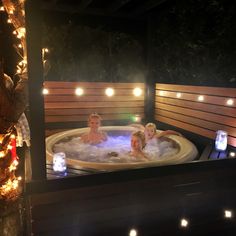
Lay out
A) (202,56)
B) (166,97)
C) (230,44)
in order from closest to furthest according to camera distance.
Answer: (230,44), (202,56), (166,97)

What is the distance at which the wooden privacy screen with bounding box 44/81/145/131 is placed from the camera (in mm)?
6262

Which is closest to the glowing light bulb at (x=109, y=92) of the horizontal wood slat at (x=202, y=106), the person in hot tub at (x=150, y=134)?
the horizontal wood slat at (x=202, y=106)

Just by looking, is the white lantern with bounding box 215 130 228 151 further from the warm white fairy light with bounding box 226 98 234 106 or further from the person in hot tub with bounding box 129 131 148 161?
the person in hot tub with bounding box 129 131 148 161

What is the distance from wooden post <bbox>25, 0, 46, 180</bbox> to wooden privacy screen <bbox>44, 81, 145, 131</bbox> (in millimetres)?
3587

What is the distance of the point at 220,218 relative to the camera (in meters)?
2.94

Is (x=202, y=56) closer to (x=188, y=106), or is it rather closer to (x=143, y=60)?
(x=188, y=106)

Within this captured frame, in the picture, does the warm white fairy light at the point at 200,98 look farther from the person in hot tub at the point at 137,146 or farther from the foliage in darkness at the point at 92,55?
the foliage in darkness at the point at 92,55

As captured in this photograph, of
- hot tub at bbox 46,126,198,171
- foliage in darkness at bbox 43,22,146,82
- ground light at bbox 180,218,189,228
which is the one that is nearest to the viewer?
ground light at bbox 180,218,189,228

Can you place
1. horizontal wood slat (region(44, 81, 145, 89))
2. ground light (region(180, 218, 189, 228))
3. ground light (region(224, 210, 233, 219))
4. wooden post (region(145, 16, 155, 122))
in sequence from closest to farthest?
ground light (region(180, 218, 189, 228)) < ground light (region(224, 210, 233, 219)) < horizontal wood slat (region(44, 81, 145, 89)) < wooden post (region(145, 16, 155, 122))

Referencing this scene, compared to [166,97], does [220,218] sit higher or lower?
lower

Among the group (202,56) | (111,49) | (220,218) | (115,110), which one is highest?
(111,49)

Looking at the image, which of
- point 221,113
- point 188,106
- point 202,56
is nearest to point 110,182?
point 221,113

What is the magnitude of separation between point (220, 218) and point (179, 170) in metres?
0.73

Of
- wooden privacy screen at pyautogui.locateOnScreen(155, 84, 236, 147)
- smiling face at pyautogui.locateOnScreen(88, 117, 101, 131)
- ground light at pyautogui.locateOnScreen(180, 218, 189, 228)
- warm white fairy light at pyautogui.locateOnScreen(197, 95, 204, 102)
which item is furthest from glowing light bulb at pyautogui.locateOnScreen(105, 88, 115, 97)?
ground light at pyautogui.locateOnScreen(180, 218, 189, 228)
